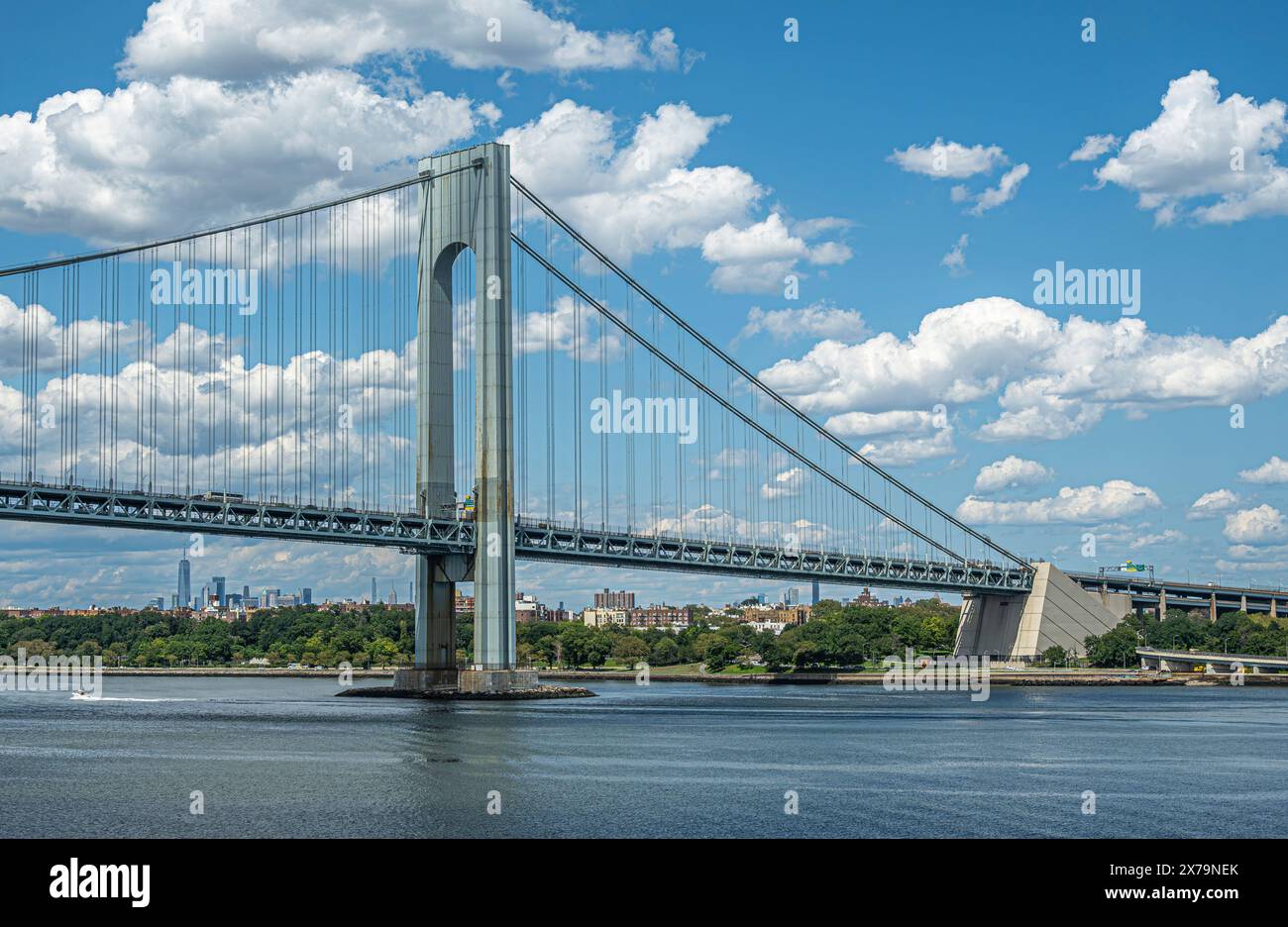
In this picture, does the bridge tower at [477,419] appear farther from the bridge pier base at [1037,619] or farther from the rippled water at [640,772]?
the bridge pier base at [1037,619]

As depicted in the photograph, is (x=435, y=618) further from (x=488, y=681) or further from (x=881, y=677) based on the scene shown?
(x=881, y=677)

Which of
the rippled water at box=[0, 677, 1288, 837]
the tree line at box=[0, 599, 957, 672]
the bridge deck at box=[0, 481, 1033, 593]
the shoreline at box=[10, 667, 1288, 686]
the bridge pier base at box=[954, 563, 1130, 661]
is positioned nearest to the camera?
the rippled water at box=[0, 677, 1288, 837]

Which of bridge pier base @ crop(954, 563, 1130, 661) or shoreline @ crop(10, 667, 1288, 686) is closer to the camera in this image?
shoreline @ crop(10, 667, 1288, 686)

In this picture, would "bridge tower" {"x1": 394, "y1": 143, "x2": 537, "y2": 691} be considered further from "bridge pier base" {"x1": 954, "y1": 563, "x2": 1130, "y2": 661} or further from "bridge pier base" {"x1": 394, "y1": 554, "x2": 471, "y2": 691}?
"bridge pier base" {"x1": 954, "y1": 563, "x2": 1130, "y2": 661}

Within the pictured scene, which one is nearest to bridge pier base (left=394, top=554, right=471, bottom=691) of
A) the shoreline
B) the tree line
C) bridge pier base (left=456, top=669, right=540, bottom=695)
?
bridge pier base (left=456, top=669, right=540, bottom=695)

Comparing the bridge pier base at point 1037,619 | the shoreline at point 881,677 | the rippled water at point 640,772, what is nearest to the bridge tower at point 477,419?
the rippled water at point 640,772

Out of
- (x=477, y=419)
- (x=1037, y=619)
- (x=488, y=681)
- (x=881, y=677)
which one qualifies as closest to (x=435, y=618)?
(x=488, y=681)
